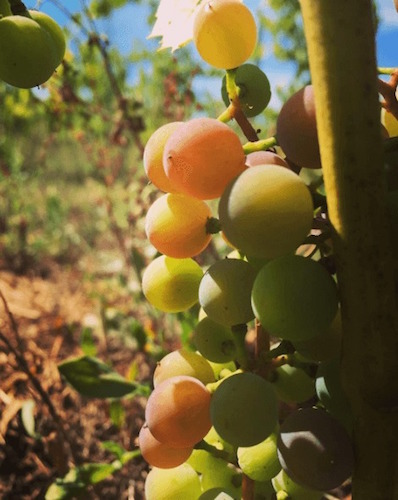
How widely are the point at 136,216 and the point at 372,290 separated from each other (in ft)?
4.23

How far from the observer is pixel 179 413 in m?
0.44

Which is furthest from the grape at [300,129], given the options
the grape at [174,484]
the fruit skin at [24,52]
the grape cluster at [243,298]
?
the grape at [174,484]

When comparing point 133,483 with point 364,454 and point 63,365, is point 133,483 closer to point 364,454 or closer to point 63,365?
point 63,365

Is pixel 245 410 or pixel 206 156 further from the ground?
pixel 206 156

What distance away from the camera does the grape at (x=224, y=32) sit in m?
Result: 0.43

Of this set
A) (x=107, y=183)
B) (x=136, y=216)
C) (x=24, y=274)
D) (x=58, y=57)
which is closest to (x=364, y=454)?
(x=58, y=57)

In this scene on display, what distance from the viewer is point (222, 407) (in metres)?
0.41

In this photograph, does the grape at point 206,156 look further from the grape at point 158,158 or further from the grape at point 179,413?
the grape at point 179,413

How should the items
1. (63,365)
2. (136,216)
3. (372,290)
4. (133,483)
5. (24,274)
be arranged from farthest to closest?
(24,274) < (136,216) < (133,483) < (63,365) < (372,290)

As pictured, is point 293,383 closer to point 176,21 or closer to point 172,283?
point 172,283

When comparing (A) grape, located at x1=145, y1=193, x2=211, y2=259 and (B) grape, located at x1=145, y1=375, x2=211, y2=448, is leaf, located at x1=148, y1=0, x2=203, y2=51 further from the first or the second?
(B) grape, located at x1=145, y1=375, x2=211, y2=448

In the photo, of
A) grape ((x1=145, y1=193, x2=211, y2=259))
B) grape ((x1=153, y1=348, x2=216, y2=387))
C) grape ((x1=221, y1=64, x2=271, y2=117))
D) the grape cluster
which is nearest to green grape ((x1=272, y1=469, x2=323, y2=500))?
the grape cluster

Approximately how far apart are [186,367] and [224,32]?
0.29 metres

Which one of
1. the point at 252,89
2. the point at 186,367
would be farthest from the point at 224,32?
the point at 186,367
